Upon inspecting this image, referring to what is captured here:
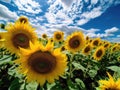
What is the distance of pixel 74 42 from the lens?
8.55 m

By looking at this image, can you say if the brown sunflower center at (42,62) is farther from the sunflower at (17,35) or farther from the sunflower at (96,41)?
the sunflower at (96,41)

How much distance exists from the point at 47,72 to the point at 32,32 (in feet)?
3.88

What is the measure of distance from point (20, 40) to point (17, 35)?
7.5 inches

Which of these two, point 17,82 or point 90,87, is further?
point 90,87

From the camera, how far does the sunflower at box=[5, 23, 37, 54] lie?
559 cm

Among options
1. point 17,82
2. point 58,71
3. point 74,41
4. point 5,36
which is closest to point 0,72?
point 5,36

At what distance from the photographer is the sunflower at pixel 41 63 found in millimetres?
4457

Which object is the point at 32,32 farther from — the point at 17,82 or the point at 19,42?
the point at 17,82

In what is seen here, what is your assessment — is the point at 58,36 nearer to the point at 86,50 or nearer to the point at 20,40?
the point at 86,50

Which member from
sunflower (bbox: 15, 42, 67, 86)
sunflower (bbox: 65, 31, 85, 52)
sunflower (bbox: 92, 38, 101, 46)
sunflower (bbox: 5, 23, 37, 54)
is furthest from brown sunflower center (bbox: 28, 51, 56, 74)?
sunflower (bbox: 92, 38, 101, 46)

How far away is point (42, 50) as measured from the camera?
444cm

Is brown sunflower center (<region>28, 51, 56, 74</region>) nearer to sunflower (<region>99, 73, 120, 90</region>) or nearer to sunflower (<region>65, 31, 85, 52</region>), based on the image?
sunflower (<region>99, 73, 120, 90</region>)

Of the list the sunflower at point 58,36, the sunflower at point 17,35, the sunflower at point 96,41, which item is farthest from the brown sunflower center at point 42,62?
the sunflower at point 58,36

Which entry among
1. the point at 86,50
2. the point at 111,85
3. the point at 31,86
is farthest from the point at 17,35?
the point at 86,50
